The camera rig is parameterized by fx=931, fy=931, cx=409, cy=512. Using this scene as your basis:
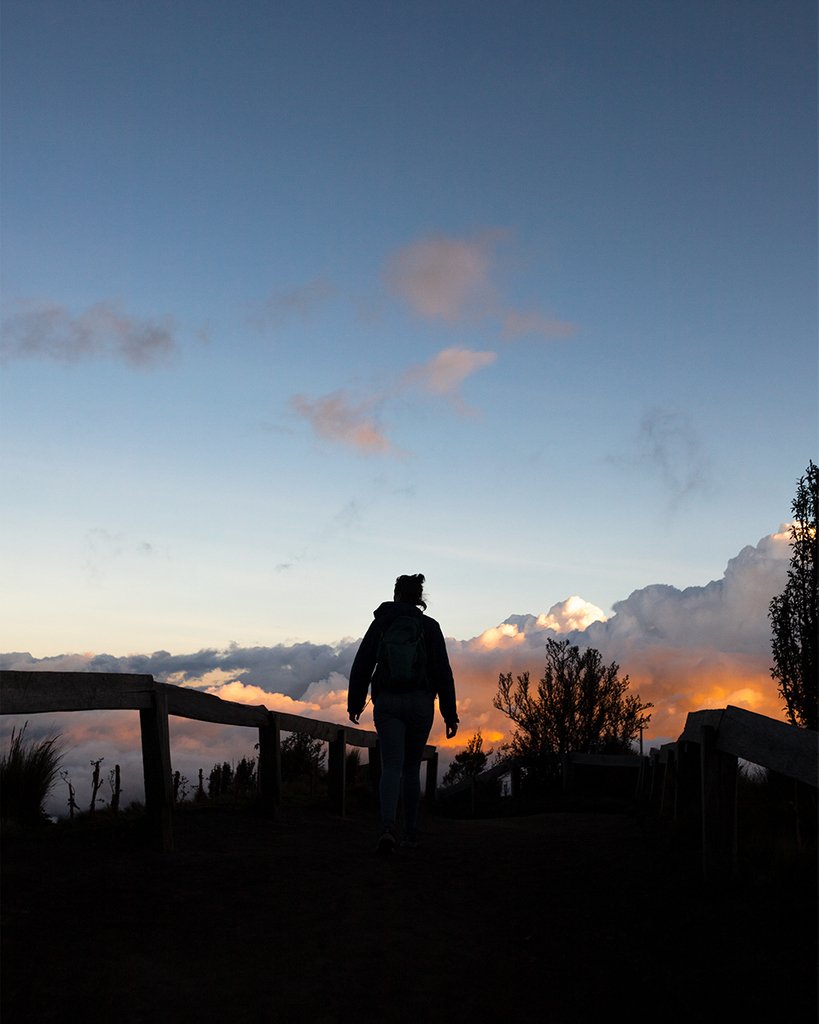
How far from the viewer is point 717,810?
5410 millimetres

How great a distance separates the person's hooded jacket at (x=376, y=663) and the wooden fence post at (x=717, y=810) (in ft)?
7.68

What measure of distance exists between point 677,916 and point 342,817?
5.25 meters

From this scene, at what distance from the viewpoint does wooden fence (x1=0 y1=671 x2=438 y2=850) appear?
499 cm

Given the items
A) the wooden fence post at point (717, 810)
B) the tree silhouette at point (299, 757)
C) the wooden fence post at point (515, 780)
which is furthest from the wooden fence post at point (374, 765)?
the wooden fence post at point (515, 780)

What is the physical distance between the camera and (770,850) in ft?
18.8

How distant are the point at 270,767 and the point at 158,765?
227 cm

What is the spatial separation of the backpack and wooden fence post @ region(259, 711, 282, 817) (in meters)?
1.56

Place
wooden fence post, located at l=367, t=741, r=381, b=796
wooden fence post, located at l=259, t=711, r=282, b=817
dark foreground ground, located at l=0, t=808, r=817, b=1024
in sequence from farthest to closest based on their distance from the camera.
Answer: wooden fence post, located at l=367, t=741, r=381, b=796, wooden fence post, located at l=259, t=711, r=282, b=817, dark foreground ground, located at l=0, t=808, r=817, b=1024

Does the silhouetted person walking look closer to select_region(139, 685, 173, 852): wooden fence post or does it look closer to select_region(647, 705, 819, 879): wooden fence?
select_region(139, 685, 173, 852): wooden fence post

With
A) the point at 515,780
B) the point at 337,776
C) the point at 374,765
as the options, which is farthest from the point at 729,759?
the point at 515,780

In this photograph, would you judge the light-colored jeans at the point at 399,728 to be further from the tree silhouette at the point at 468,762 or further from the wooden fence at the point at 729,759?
the tree silhouette at the point at 468,762

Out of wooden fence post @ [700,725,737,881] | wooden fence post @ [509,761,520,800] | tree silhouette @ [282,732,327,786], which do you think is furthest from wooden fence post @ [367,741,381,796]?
wooden fence post @ [509,761,520,800]

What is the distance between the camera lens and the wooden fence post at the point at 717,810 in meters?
5.32

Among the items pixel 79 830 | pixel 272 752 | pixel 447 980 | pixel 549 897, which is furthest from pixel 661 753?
Answer: pixel 447 980
